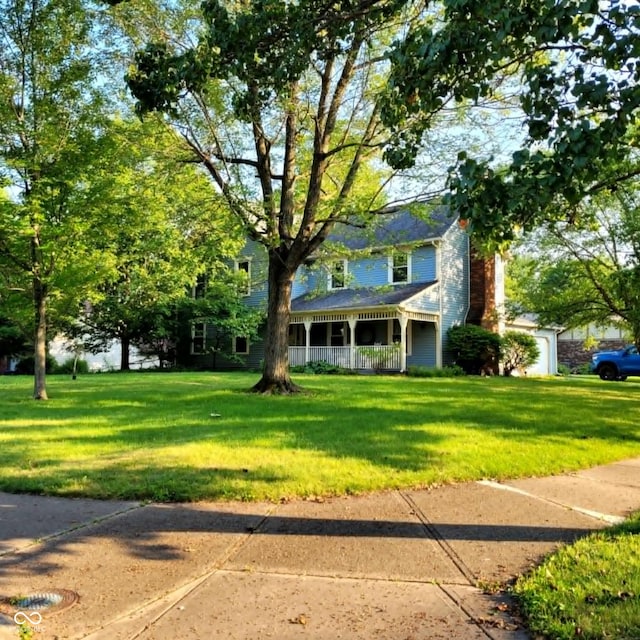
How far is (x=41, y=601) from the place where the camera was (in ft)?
10.5

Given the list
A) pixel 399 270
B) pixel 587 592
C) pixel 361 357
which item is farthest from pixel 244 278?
pixel 587 592

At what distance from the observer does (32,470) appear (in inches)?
242

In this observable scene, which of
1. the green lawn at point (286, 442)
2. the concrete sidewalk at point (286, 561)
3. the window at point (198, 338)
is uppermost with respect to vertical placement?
the window at point (198, 338)

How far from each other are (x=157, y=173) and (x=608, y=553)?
12064mm

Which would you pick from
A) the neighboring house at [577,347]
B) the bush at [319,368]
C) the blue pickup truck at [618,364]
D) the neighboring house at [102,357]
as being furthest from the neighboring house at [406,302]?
the neighboring house at [577,347]

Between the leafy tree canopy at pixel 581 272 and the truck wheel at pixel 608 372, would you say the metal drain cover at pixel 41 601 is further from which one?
the truck wheel at pixel 608 372

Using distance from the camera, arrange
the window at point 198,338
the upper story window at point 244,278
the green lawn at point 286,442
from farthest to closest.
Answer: the window at point 198,338, the upper story window at point 244,278, the green lawn at point 286,442

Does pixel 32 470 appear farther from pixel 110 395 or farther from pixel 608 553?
pixel 110 395

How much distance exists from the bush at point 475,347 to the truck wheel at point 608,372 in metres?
6.10

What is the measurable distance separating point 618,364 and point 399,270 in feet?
34.2

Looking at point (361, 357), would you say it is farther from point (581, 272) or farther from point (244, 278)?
point (581, 272)

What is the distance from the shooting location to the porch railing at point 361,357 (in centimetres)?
2372

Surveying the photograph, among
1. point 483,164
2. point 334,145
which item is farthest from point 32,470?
point 334,145

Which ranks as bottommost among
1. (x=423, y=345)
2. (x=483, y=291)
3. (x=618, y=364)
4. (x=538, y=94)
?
(x=618, y=364)
